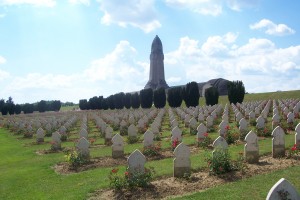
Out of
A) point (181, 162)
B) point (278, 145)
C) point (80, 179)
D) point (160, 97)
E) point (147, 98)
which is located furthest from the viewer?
point (147, 98)

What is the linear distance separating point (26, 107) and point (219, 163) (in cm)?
7227

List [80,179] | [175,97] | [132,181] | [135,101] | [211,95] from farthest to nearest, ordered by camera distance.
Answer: [135,101]
[175,97]
[211,95]
[80,179]
[132,181]

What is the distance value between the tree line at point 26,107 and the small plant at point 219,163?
6610 centimetres

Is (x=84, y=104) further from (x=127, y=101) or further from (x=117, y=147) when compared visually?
(x=117, y=147)

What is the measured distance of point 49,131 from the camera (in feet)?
79.9

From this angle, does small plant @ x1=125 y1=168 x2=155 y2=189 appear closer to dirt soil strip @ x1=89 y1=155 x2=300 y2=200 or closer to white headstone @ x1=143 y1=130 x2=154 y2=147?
dirt soil strip @ x1=89 y1=155 x2=300 y2=200

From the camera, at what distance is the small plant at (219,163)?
8.88 metres

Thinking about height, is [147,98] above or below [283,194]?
above

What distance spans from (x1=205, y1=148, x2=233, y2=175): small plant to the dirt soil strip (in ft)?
0.52

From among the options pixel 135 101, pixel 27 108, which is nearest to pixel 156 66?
pixel 135 101

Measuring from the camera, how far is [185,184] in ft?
27.4

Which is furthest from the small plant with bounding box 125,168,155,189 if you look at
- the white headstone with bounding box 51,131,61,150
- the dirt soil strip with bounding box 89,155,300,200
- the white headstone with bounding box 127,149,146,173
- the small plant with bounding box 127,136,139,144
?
the white headstone with bounding box 51,131,61,150

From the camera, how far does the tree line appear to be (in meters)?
68.5

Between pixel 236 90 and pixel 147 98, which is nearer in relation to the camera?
pixel 236 90
